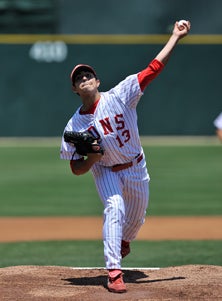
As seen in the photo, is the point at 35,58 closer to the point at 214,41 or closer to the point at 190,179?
the point at 214,41

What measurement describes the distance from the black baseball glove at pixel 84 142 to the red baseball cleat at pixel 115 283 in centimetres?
84

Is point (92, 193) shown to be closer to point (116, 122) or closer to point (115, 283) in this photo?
point (116, 122)

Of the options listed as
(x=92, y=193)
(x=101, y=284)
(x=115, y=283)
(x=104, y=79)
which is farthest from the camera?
(x=104, y=79)

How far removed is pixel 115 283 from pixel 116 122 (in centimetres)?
113

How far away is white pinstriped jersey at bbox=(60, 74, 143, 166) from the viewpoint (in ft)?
20.3

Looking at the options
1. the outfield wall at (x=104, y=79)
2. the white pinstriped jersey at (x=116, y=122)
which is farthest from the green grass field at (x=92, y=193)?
the white pinstriped jersey at (x=116, y=122)

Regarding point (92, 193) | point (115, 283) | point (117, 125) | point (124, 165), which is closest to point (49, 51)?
point (92, 193)

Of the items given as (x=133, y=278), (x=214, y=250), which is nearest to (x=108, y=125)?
(x=133, y=278)

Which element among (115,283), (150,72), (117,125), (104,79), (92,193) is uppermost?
(150,72)

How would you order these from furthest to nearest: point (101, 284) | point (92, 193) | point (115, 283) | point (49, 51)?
point (49, 51), point (92, 193), point (101, 284), point (115, 283)

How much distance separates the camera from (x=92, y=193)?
12688 mm

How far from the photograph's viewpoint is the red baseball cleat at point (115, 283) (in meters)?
5.96

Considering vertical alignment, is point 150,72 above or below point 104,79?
above

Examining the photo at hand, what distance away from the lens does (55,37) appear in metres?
20.2
